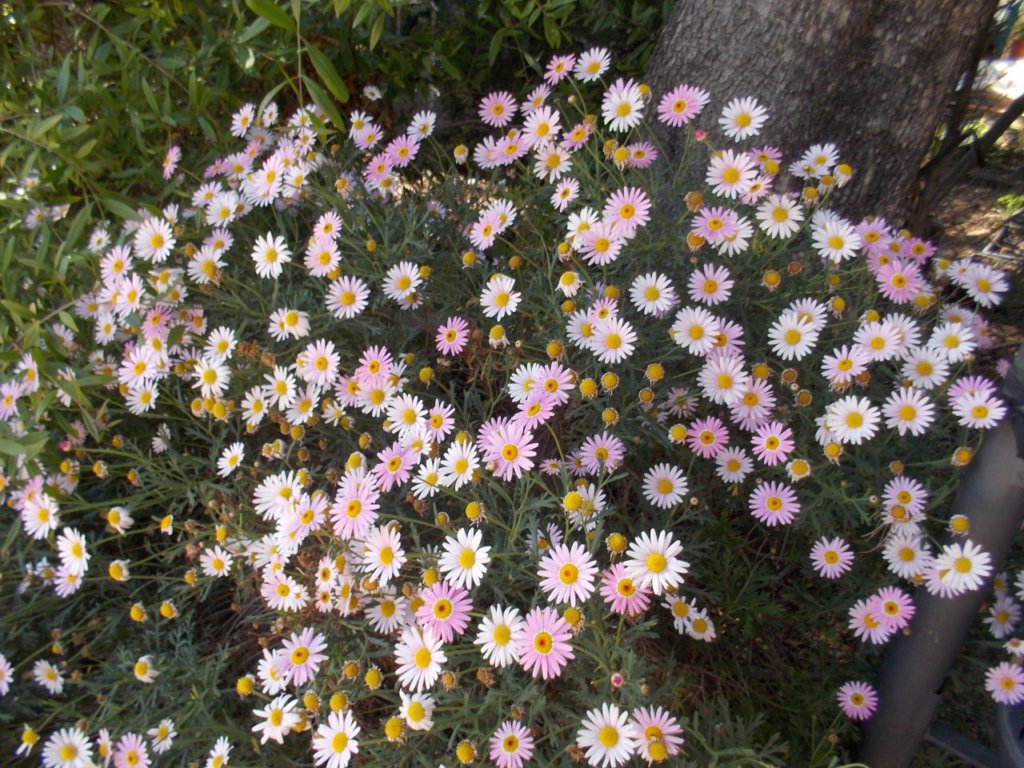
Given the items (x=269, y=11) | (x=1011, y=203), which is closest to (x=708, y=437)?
(x=269, y=11)

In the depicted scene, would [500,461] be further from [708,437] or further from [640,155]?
[640,155]

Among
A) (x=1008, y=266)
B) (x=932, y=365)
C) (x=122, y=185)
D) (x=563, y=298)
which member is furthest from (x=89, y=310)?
(x=1008, y=266)

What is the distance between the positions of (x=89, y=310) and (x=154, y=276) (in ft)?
0.83

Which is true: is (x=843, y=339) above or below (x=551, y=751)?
above

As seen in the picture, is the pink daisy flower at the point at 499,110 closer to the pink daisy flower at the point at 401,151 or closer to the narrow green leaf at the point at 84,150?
the pink daisy flower at the point at 401,151

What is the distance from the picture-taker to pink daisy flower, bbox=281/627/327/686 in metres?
1.39

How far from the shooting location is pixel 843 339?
161 cm

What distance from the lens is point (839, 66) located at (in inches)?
77.3

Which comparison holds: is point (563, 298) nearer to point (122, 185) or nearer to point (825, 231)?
point (825, 231)

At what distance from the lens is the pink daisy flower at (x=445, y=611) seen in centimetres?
127

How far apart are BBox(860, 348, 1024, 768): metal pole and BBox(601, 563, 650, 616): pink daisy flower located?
2.09 feet

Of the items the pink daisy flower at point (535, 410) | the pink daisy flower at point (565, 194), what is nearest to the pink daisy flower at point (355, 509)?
the pink daisy flower at point (535, 410)

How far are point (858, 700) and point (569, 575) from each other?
2.55 ft

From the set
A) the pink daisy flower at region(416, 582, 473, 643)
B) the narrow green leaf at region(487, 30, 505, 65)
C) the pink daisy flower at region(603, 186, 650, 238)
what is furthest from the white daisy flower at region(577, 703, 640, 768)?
the narrow green leaf at region(487, 30, 505, 65)
